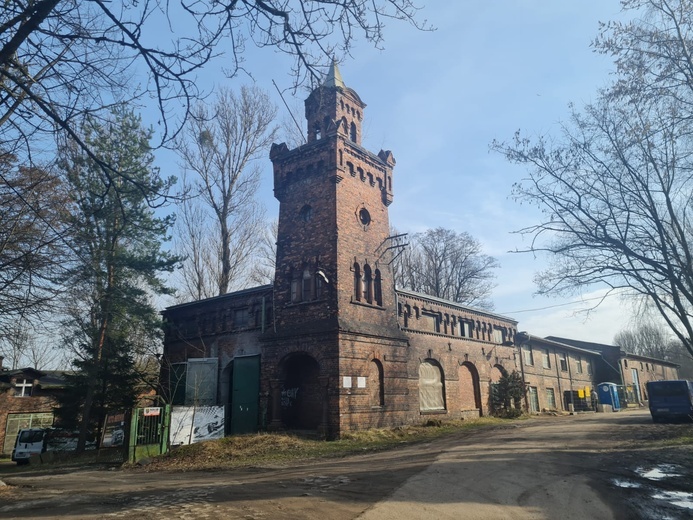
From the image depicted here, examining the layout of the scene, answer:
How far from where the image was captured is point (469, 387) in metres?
27.1

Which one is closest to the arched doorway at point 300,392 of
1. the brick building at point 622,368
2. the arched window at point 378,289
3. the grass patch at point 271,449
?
the grass patch at point 271,449

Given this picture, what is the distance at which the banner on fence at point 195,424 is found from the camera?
54.5ft

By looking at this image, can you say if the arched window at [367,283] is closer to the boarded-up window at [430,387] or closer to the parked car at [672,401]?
the boarded-up window at [430,387]

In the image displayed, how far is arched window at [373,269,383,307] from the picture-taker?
69.5ft

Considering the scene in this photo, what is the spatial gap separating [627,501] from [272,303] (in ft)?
52.0

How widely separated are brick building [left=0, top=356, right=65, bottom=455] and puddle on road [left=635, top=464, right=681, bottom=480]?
32.1 m

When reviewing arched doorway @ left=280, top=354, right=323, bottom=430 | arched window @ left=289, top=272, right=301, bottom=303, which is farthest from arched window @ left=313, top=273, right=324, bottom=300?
arched doorway @ left=280, top=354, right=323, bottom=430

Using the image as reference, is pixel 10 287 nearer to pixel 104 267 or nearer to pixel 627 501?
pixel 104 267

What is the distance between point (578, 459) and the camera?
1196 cm

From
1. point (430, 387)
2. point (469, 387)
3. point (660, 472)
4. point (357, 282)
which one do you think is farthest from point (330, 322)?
point (469, 387)

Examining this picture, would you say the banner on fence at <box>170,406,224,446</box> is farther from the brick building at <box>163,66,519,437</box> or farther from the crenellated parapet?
the crenellated parapet

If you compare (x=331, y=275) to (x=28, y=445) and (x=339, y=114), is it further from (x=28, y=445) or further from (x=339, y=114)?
(x=28, y=445)

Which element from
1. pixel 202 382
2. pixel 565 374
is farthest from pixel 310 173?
pixel 565 374

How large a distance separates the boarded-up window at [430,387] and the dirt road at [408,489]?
9425mm
